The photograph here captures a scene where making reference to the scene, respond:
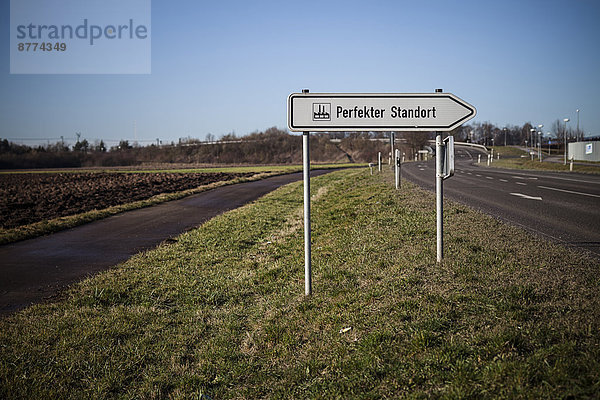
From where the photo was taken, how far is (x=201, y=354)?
15.1 ft

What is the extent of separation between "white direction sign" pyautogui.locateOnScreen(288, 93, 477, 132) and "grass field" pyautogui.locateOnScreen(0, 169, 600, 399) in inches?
73.3

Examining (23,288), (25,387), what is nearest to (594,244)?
(25,387)

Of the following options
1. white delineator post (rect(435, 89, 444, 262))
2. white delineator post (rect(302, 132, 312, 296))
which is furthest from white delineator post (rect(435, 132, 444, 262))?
white delineator post (rect(302, 132, 312, 296))

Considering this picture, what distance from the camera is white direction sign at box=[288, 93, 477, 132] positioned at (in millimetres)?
5430

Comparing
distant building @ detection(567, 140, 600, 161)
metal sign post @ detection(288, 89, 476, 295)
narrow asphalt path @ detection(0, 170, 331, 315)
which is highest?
distant building @ detection(567, 140, 600, 161)

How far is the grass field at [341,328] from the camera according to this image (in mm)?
3271

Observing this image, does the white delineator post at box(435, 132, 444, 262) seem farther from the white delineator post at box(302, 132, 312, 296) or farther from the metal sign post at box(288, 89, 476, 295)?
the white delineator post at box(302, 132, 312, 296)

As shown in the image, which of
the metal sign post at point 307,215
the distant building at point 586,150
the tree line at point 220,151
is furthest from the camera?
the tree line at point 220,151

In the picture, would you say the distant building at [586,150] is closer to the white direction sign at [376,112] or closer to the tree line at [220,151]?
the tree line at [220,151]

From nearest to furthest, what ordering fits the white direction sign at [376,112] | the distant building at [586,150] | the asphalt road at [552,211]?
the white direction sign at [376,112] → the asphalt road at [552,211] → the distant building at [586,150]

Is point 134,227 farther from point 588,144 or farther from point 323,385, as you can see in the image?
point 588,144

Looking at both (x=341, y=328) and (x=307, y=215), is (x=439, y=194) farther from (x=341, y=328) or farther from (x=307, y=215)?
→ (x=341, y=328)

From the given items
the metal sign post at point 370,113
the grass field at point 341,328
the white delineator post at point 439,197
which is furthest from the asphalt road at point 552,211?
the metal sign post at point 370,113

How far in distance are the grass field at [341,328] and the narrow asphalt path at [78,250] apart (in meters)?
0.79
